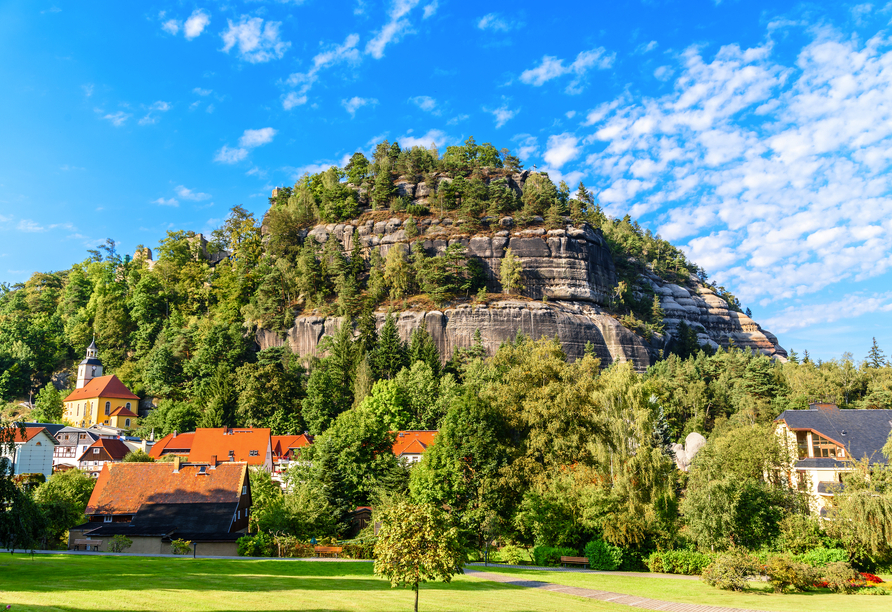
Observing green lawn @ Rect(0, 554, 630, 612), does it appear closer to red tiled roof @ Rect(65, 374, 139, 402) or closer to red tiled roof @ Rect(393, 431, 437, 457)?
red tiled roof @ Rect(393, 431, 437, 457)

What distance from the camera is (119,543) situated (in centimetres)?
3509

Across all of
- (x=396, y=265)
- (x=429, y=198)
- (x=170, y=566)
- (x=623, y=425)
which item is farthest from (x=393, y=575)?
(x=429, y=198)

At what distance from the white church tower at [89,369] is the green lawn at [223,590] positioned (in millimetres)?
71174

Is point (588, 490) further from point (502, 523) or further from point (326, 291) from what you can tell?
point (326, 291)

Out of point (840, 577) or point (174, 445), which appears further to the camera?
point (174, 445)

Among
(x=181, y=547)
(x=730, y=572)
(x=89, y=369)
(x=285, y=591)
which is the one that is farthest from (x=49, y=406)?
(x=730, y=572)

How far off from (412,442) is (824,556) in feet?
114

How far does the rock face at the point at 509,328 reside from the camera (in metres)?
74.5

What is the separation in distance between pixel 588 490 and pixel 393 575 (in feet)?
57.8

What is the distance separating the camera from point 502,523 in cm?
3328

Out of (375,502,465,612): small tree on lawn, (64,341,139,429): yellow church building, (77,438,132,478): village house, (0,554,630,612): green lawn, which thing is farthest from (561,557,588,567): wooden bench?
(64,341,139,429): yellow church building

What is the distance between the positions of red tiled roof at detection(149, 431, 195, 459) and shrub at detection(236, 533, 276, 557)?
30.1m

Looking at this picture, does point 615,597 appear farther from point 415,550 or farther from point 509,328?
point 509,328

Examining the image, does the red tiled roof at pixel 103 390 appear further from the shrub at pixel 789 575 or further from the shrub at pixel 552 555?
the shrub at pixel 789 575
